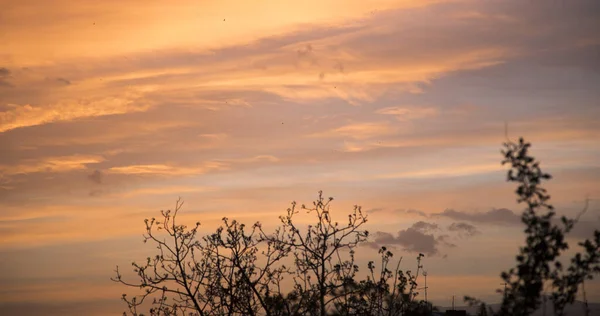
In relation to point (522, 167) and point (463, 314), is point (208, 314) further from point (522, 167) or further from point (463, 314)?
point (463, 314)

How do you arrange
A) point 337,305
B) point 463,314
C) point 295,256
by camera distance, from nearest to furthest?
1. point 337,305
2. point 295,256
3. point 463,314

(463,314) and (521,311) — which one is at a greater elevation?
(463,314)

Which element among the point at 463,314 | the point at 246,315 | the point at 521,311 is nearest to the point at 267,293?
the point at 246,315

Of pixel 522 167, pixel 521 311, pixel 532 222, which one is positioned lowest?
pixel 521 311

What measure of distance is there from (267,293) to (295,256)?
199cm

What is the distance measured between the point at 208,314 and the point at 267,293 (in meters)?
2.99

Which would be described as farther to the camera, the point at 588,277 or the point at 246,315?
the point at 246,315

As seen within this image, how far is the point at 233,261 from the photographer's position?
28.8 m

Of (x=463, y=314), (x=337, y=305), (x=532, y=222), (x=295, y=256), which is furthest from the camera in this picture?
(x=463, y=314)

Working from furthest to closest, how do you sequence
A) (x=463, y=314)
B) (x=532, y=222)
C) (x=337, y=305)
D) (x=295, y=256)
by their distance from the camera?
(x=463, y=314), (x=295, y=256), (x=337, y=305), (x=532, y=222)

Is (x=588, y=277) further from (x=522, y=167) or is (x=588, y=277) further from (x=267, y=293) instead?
(x=267, y=293)

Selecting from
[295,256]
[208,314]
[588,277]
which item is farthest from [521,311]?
[208,314]

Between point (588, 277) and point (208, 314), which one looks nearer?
point (588, 277)

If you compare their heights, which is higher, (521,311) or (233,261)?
(233,261)
